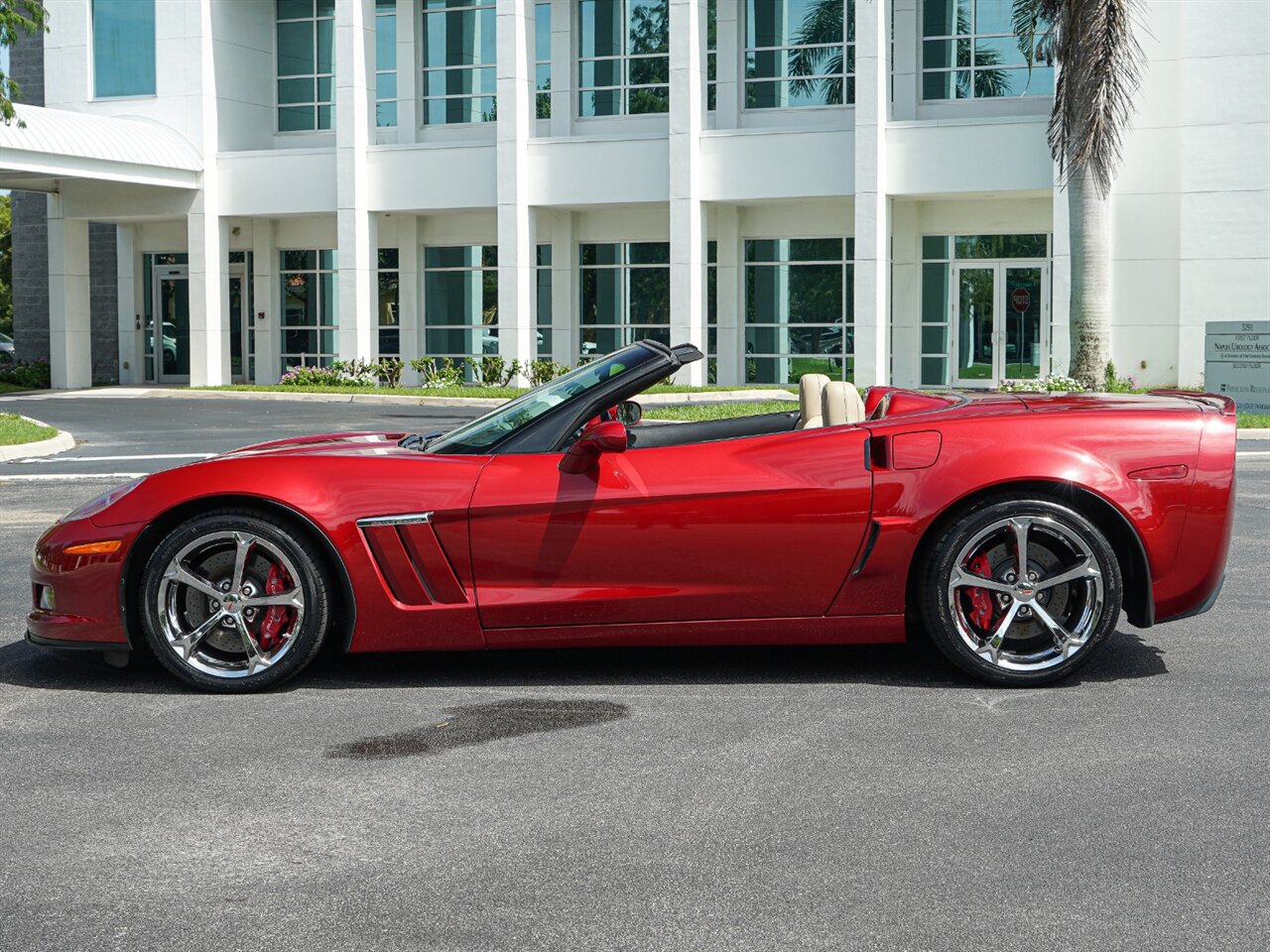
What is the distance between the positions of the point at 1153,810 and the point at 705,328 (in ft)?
92.3

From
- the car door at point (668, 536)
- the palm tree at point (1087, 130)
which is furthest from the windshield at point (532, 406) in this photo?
the palm tree at point (1087, 130)

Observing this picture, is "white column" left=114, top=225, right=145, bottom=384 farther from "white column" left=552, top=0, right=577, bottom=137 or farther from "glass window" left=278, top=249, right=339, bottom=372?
"white column" left=552, top=0, right=577, bottom=137

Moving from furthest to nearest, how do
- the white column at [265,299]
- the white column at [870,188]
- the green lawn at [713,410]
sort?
the white column at [265,299]
the white column at [870,188]
the green lawn at [713,410]

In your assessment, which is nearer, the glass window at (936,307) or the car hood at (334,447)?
the car hood at (334,447)

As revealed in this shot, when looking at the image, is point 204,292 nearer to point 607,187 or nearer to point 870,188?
point 607,187

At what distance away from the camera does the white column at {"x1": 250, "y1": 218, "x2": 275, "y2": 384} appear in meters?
36.9

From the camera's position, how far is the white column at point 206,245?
34.6 metres

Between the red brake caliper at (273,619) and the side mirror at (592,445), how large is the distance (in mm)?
1125

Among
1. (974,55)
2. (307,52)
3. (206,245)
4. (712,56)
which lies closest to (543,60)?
(712,56)

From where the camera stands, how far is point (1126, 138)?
92.5 feet

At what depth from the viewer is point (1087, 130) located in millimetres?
23250

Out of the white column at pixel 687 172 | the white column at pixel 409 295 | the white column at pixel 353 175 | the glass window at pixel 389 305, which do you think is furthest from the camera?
the glass window at pixel 389 305

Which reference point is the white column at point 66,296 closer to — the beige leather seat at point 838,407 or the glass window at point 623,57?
the glass window at point 623,57

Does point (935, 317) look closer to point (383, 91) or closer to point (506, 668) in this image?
point (383, 91)
